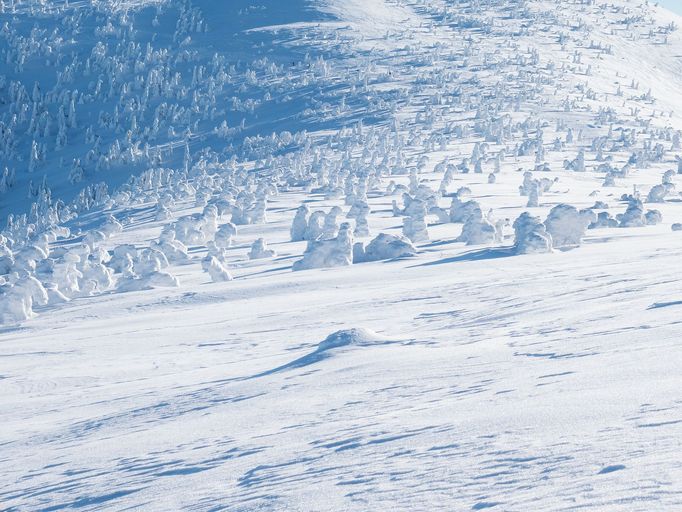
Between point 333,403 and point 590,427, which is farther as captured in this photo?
point 333,403

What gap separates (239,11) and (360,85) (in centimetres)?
3896

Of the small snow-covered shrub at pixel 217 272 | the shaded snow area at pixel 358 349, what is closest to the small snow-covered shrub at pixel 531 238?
the shaded snow area at pixel 358 349

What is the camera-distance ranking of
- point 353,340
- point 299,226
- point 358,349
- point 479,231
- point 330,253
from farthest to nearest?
point 299,226
point 479,231
point 330,253
point 353,340
point 358,349

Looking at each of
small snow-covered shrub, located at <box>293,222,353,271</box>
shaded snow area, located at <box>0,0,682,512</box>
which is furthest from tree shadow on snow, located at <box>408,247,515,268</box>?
small snow-covered shrub, located at <box>293,222,353,271</box>

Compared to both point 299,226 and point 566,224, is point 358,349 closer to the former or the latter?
point 566,224

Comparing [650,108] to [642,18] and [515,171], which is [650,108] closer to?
[515,171]

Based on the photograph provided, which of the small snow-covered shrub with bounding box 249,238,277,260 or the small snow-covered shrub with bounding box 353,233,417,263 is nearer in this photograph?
the small snow-covered shrub with bounding box 353,233,417,263

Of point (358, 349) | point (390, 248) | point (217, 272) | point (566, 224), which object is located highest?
point (358, 349)

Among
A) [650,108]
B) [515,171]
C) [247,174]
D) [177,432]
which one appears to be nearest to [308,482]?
[177,432]

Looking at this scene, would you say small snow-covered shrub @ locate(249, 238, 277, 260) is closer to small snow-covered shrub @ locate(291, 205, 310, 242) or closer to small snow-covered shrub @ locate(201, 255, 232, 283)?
small snow-covered shrub @ locate(291, 205, 310, 242)

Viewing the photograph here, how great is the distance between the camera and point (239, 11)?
114 m

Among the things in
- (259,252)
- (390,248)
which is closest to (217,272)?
(390,248)

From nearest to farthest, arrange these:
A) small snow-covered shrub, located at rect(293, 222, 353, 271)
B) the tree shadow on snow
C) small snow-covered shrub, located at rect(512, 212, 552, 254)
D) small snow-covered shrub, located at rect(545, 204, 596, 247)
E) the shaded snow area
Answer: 1. the shaded snow area
2. small snow-covered shrub, located at rect(512, 212, 552, 254)
3. the tree shadow on snow
4. small snow-covered shrub, located at rect(545, 204, 596, 247)
5. small snow-covered shrub, located at rect(293, 222, 353, 271)

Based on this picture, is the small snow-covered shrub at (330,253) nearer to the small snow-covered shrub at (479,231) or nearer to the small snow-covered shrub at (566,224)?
the small snow-covered shrub at (479,231)
